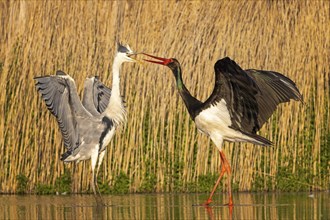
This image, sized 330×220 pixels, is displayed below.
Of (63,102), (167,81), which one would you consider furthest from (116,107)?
(167,81)

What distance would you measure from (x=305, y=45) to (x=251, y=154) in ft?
5.29

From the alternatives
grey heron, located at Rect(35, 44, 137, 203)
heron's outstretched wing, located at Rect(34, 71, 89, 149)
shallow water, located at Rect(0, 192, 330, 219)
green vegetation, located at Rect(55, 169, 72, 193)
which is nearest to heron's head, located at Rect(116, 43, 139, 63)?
grey heron, located at Rect(35, 44, 137, 203)

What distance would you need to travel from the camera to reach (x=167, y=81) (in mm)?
12625

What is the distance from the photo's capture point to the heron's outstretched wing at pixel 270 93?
10.9 m

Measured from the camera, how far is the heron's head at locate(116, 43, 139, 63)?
37.8 feet

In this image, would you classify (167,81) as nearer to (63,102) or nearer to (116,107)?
(116,107)

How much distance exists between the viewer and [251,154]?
40.5 feet

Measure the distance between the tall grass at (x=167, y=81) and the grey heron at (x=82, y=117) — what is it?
97 centimetres

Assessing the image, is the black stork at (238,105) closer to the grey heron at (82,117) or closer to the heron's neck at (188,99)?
the heron's neck at (188,99)

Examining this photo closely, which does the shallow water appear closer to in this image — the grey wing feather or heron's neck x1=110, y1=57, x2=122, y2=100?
the grey wing feather

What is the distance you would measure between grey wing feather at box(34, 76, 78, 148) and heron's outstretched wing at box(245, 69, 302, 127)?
2156 millimetres

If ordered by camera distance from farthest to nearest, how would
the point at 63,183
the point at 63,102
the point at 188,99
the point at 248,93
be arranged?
the point at 63,183 → the point at 63,102 → the point at 188,99 → the point at 248,93

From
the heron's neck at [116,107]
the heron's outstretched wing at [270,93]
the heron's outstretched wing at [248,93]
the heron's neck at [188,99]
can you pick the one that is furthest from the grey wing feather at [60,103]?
the heron's outstretched wing at [270,93]

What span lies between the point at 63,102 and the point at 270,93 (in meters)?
2.41
